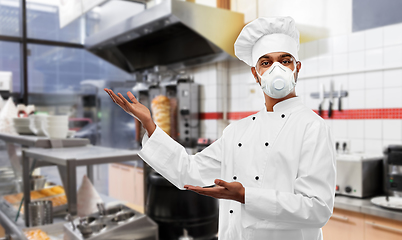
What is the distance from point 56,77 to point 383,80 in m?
4.28

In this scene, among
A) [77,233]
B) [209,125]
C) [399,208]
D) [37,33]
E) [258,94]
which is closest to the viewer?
[77,233]

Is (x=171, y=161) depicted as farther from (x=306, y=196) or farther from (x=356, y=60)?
(x=356, y=60)

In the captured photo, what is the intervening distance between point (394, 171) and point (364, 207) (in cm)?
36

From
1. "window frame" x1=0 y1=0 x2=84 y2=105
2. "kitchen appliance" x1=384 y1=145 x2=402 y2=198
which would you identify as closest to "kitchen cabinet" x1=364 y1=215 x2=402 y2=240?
"kitchen appliance" x1=384 y1=145 x2=402 y2=198

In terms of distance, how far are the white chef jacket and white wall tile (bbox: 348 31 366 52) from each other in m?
2.11

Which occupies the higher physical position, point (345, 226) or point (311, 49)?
point (311, 49)

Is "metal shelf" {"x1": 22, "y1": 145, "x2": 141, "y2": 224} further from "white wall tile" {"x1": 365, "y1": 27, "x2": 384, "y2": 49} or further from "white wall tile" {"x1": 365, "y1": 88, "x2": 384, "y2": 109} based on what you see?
"white wall tile" {"x1": 365, "y1": 27, "x2": 384, "y2": 49}

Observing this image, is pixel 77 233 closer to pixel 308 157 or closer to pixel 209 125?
pixel 308 157

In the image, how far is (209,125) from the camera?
4.36 meters

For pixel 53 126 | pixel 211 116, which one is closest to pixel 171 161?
pixel 53 126

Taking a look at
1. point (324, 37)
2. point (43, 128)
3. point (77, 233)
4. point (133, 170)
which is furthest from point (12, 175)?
point (324, 37)

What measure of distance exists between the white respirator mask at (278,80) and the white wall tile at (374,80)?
2058 mm

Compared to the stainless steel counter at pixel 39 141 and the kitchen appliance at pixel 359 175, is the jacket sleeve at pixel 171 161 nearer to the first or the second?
the stainless steel counter at pixel 39 141

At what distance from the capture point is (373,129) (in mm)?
2689
